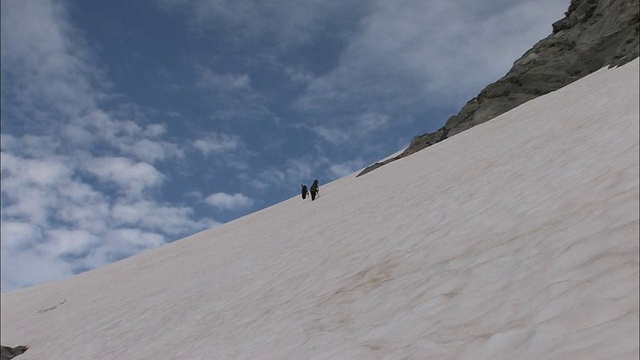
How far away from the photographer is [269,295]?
29.7 feet

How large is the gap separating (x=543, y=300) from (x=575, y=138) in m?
5.80

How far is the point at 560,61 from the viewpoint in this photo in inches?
1276

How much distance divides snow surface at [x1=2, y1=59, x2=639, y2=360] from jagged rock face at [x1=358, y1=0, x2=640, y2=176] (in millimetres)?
15636

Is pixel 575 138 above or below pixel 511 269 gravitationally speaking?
above

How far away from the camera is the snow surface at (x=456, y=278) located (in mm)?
4055

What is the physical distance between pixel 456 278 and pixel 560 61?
30.8 metres

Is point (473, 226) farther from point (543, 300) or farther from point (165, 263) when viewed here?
point (165, 263)

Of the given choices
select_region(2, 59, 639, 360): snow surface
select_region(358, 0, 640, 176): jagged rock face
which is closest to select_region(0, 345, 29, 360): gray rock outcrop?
select_region(2, 59, 639, 360): snow surface

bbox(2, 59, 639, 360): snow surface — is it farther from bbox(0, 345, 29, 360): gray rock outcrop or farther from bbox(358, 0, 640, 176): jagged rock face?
bbox(358, 0, 640, 176): jagged rock face

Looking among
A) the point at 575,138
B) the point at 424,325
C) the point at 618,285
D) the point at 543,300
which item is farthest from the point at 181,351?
the point at 575,138

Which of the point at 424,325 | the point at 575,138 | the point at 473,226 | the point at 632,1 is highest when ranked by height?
the point at 632,1

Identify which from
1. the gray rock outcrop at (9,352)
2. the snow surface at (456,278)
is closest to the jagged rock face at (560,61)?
the snow surface at (456,278)

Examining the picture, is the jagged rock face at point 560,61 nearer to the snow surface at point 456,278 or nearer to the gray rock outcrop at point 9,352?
the snow surface at point 456,278

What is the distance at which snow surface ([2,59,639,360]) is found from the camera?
4.05 meters
